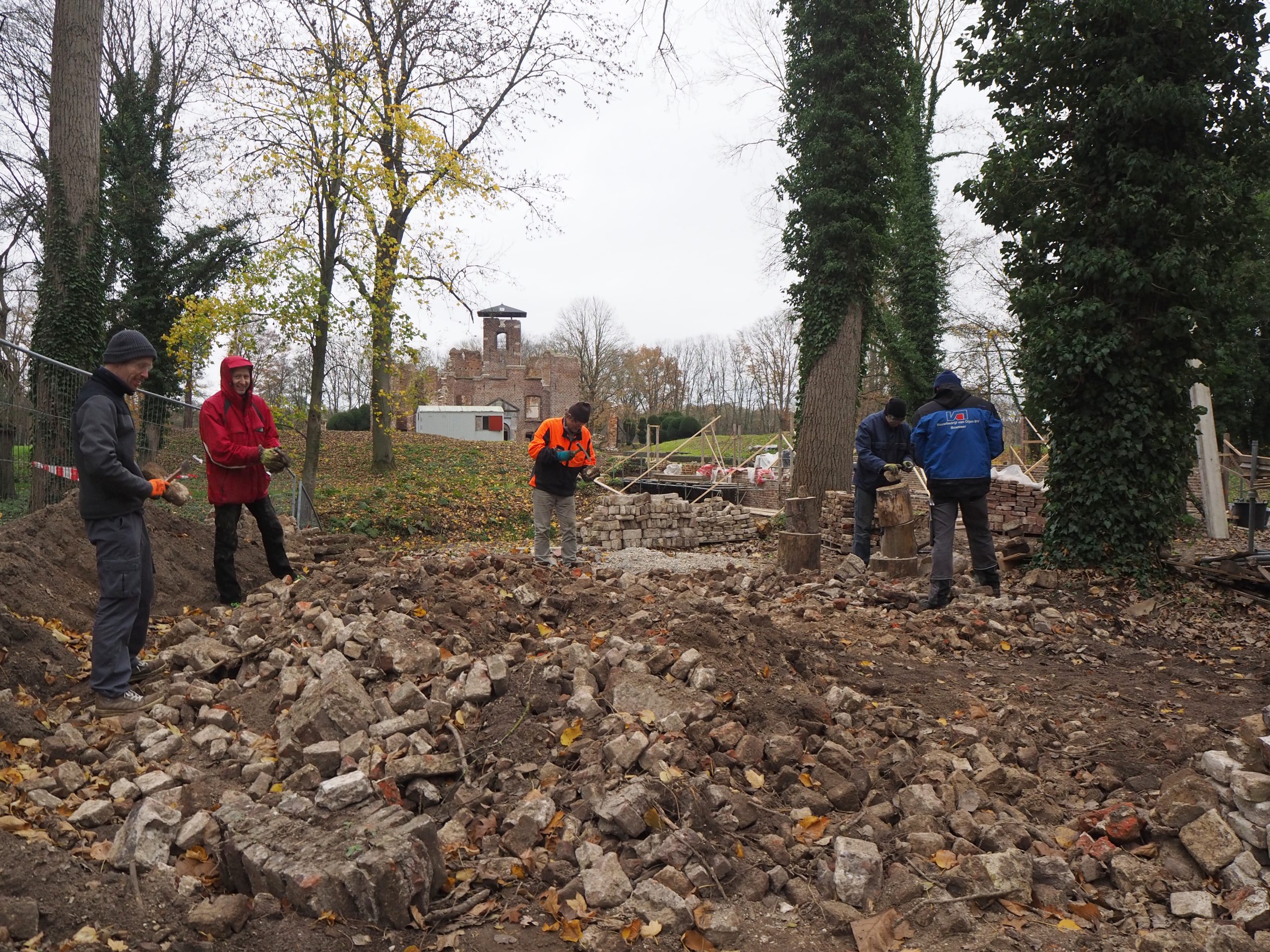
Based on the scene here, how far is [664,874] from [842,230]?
38.2 feet

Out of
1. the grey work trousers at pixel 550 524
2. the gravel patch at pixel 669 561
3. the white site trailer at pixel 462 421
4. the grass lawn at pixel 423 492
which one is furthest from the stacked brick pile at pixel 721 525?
the white site trailer at pixel 462 421

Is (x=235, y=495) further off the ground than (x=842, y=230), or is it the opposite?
(x=842, y=230)

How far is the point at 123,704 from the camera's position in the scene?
4.29 metres

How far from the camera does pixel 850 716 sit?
4.29 metres

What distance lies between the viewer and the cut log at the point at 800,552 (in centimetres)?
934

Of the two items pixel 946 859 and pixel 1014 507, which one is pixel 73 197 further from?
pixel 1014 507

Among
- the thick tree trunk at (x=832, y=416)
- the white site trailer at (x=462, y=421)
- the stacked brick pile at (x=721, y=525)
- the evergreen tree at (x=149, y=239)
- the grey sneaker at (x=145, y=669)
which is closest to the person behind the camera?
the grey sneaker at (x=145, y=669)

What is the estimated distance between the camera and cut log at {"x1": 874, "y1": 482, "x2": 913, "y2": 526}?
8.78m

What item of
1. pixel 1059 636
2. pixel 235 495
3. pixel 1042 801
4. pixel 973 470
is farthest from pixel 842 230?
pixel 1042 801

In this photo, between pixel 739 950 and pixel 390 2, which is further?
pixel 390 2

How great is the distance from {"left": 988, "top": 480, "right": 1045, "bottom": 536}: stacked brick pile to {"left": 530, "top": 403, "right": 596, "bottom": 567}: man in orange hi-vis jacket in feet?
21.4

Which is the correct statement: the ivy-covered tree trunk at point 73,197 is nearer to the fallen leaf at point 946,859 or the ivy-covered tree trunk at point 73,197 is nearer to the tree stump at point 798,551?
the tree stump at point 798,551

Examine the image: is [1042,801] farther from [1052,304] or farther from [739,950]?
[1052,304]

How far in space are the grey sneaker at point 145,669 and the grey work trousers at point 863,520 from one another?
6616 mm
